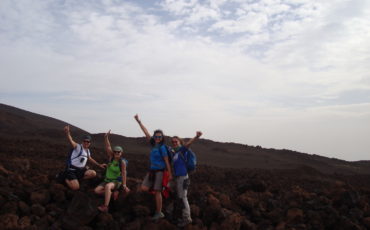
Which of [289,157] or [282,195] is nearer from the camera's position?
[282,195]

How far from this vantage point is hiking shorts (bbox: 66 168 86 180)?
23.8 ft

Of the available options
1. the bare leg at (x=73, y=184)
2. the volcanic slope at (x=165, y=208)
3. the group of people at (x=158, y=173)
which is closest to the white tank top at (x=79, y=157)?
the group of people at (x=158, y=173)

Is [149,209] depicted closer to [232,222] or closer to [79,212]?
[79,212]

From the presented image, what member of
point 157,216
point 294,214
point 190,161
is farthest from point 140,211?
point 294,214

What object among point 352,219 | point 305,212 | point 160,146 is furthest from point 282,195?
point 160,146

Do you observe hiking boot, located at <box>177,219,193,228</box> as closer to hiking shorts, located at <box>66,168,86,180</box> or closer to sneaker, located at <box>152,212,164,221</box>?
sneaker, located at <box>152,212,164,221</box>

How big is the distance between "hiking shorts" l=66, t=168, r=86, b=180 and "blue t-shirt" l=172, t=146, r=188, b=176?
2.21m

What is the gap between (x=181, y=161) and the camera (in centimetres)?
654

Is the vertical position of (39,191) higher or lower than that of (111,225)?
higher

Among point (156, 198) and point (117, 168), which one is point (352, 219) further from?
point (117, 168)

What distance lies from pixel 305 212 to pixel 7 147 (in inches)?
621

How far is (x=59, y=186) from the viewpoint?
7133 mm

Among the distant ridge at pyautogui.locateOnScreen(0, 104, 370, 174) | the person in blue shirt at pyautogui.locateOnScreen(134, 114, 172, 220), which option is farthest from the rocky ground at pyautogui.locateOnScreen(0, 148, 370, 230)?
the distant ridge at pyautogui.locateOnScreen(0, 104, 370, 174)

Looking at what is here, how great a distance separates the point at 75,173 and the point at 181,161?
2.44 meters
